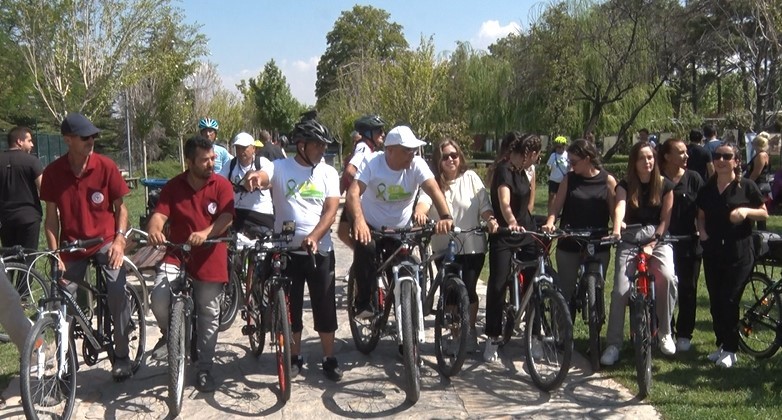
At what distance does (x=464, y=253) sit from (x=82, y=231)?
296 cm

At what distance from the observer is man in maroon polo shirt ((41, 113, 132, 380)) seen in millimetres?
5605

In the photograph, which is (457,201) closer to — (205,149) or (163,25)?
(205,149)

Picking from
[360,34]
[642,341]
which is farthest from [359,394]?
[360,34]

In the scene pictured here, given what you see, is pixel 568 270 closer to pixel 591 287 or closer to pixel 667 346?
pixel 591 287

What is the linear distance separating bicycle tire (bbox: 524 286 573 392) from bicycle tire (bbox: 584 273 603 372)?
0.42 meters

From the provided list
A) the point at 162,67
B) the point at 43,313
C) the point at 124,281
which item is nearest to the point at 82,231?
the point at 124,281

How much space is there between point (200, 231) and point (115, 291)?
809 millimetres

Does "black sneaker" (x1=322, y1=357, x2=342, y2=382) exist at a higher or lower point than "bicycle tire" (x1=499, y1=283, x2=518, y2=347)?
lower

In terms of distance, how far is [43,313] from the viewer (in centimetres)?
497

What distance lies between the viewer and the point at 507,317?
6.49 meters

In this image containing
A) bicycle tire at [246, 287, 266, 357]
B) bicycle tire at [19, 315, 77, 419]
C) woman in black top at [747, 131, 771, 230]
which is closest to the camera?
bicycle tire at [19, 315, 77, 419]

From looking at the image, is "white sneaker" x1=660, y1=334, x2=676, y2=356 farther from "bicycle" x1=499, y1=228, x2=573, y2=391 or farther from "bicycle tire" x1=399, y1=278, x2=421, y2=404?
"bicycle tire" x1=399, y1=278, x2=421, y2=404

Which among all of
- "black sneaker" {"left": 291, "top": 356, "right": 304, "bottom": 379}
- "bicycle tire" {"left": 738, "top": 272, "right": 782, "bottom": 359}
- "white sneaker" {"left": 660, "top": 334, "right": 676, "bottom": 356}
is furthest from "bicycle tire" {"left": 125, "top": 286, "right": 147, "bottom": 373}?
"bicycle tire" {"left": 738, "top": 272, "right": 782, "bottom": 359}

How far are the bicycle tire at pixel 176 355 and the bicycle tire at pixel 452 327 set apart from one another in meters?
1.89
